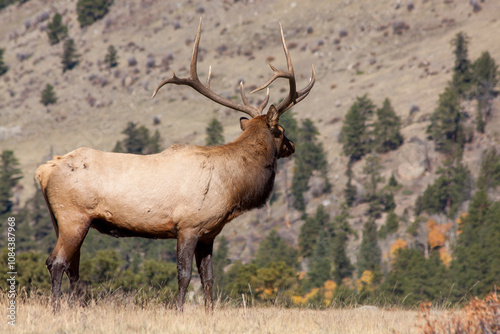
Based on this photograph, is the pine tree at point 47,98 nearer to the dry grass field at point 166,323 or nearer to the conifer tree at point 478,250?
the conifer tree at point 478,250

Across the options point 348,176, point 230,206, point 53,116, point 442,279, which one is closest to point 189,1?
point 53,116

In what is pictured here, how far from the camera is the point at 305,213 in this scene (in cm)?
7838

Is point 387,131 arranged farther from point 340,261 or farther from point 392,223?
point 340,261

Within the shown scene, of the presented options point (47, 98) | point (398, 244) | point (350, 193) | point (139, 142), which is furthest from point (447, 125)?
point (47, 98)

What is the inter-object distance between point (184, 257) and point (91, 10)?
5781 inches

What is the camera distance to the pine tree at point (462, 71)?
85438 millimetres

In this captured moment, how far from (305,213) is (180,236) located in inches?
2759

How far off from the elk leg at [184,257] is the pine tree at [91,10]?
144955 mm

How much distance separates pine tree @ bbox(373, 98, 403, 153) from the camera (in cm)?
8288

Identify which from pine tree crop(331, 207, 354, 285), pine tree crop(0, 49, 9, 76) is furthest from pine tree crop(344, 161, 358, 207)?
pine tree crop(0, 49, 9, 76)

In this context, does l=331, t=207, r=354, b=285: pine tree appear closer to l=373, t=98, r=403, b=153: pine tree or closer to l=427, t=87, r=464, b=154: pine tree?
l=373, t=98, r=403, b=153: pine tree

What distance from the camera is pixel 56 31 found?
143 meters

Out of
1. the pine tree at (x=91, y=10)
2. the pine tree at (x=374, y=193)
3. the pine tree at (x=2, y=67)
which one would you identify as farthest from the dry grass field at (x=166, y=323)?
the pine tree at (x=91, y=10)

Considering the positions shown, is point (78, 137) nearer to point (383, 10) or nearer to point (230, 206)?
point (383, 10)
